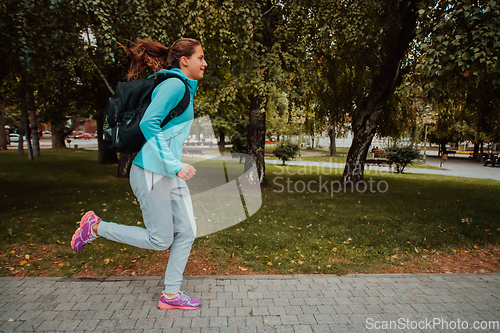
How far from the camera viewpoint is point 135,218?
6.57 meters

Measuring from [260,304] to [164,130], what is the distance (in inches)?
76.0

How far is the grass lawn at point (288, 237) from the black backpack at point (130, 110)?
2.07m

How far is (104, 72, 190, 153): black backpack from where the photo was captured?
2668mm

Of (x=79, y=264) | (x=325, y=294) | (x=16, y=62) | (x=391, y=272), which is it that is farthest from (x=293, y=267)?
(x=16, y=62)

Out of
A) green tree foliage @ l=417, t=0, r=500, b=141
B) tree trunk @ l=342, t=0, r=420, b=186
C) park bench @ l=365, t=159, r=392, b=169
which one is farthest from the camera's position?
park bench @ l=365, t=159, r=392, b=169

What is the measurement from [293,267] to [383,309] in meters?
1.30

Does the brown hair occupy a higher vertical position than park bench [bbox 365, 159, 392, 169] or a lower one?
higher

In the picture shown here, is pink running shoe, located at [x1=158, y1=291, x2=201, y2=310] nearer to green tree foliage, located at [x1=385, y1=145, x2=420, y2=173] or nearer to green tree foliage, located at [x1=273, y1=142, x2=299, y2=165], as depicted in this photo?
green tree foliage, located at [x1=273, y1=142, x2=299, y2=165]

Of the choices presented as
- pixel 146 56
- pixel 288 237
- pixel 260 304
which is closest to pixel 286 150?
pixel 288 237

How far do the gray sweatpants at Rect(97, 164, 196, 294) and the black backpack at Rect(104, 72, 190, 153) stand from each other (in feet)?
0.87

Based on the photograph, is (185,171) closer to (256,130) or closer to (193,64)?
(193,64)

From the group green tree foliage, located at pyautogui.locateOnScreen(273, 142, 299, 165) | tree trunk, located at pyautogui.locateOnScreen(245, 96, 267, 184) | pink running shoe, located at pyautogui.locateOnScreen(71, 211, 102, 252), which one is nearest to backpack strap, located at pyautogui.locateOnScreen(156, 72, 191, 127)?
pink running shoe, located at pyautogui.locateOnScreen(71, 211, 102, 252)

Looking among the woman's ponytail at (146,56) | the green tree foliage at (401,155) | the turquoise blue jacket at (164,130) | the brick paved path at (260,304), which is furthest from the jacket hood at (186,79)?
the green tree foliage at (401,155)

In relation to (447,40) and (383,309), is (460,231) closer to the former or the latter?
(447,40)
